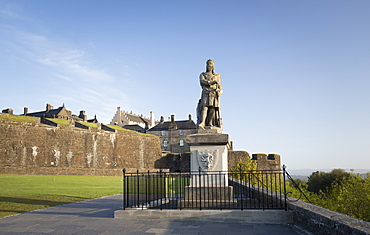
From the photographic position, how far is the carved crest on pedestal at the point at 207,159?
8.52m

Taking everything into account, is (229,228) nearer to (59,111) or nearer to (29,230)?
(29,230)

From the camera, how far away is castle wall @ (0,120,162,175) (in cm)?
3012

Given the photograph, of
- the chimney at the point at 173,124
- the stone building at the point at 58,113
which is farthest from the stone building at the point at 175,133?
the stone building at the point at 58,113

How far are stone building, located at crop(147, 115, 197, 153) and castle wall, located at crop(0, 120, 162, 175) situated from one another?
17.4 m

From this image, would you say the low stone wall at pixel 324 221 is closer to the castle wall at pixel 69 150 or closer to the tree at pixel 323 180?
the castle wall at pixel 69 150

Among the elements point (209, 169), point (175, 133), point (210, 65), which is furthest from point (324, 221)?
point (175, 133)

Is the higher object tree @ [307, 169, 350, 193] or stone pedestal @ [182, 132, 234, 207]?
stone pedestal @ [182, 132, 234, 207]

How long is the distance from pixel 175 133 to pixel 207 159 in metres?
57.6

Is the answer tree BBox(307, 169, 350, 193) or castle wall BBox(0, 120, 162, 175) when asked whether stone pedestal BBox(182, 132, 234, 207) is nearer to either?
castle wall BBox(0, 120, 162, 175)

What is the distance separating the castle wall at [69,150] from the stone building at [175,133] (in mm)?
17440

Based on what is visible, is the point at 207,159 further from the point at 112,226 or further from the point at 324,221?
the point at 324,221

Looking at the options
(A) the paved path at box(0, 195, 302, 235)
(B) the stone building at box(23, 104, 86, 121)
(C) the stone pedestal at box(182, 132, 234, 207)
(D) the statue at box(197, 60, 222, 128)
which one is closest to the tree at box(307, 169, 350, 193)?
(D) the statue at box(197, 60, 222, 128)

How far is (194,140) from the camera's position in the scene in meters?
8.63

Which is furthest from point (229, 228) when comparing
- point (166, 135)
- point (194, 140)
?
point (166, 135)
